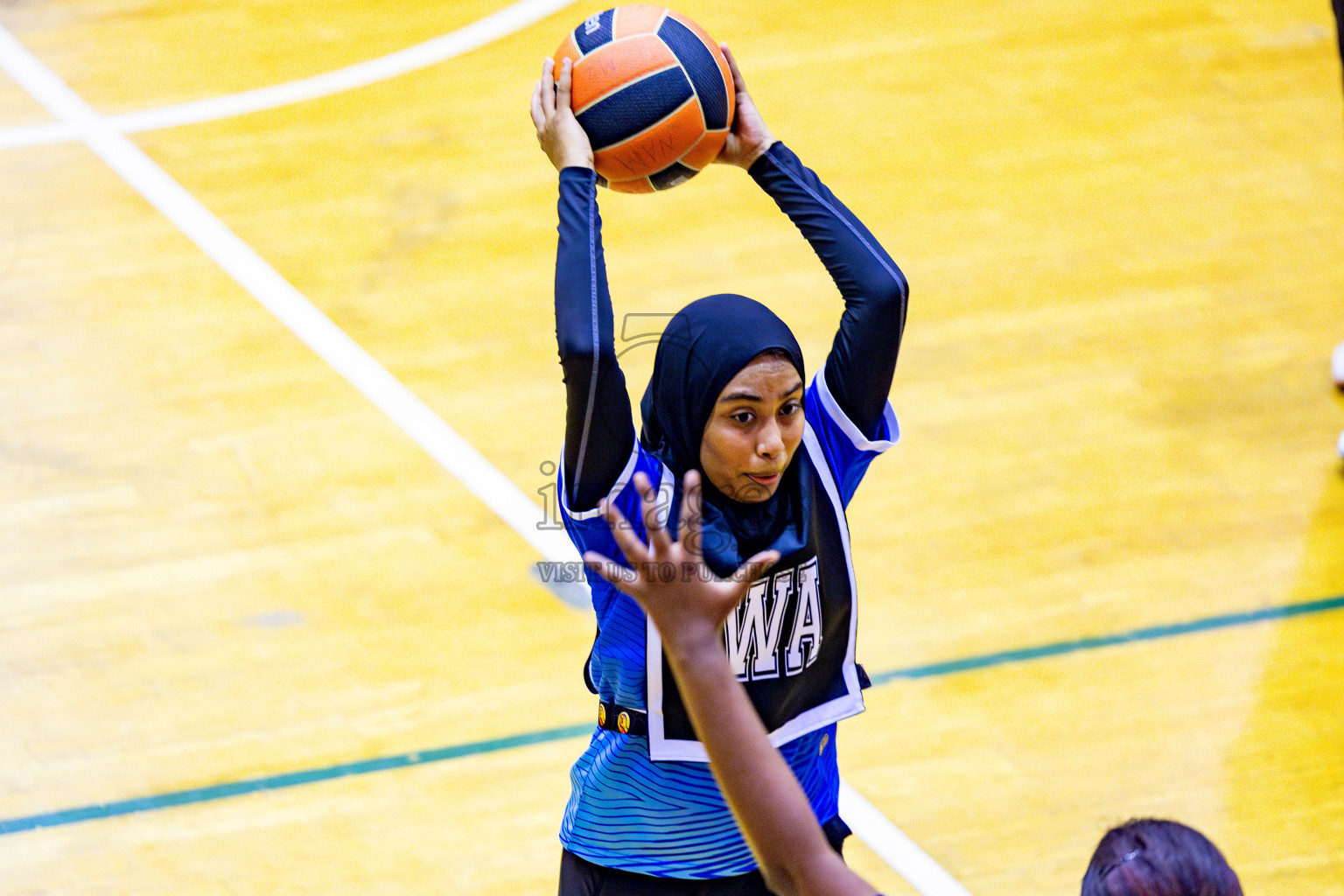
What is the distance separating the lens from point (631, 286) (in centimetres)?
597

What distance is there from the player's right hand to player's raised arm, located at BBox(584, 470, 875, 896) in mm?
1024

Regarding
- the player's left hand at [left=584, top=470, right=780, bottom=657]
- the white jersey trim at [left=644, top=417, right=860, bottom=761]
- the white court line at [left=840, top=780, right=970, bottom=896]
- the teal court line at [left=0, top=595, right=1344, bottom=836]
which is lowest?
the white court line at [left=840, top=780, right=970, bottom=896]

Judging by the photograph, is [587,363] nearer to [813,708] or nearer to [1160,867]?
[813,708]

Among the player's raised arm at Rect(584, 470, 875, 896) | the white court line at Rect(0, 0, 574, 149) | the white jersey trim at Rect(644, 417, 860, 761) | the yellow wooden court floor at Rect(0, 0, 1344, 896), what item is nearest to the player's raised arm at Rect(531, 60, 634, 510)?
the white jersey trim at Rect(644, 417, 860, 761)

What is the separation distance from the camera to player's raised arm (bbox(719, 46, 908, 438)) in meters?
2.77

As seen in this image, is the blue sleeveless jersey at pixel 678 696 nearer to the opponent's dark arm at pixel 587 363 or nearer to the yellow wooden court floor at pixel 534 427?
the opponent's dark arm at pixel 587 363

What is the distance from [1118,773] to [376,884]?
203 centimetres

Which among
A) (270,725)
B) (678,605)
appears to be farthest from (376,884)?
(678,605)

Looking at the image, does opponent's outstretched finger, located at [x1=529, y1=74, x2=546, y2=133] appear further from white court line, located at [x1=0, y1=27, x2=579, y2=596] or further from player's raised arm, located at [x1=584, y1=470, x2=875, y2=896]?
white court line, located at [x1=0, y1=27, x2=579, y2=596]

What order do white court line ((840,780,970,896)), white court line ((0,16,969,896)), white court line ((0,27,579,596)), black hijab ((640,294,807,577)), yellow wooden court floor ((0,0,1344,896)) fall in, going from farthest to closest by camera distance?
white court line ((0,27,579,596)), yellow wooden court floor ((0,0,1344,896)), white court line ((0,16,969,896)), white court line ((840,780,970,896)), black hijab ((640,294,807,577))

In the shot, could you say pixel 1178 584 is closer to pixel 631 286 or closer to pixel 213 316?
pixel 631 286

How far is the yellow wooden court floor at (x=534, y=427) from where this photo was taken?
13.5ft

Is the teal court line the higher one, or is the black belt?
the black belt

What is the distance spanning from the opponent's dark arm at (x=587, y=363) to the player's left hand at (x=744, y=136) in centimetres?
44
